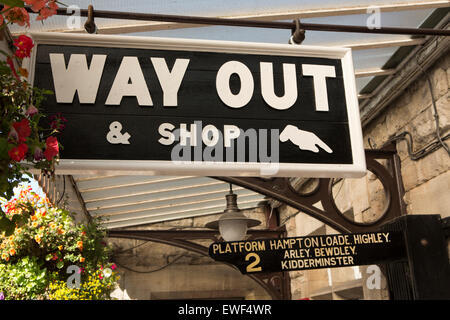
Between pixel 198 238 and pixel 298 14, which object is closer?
pixel 298 14

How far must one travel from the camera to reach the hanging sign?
43.3 inches

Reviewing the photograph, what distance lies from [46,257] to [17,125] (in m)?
2.67

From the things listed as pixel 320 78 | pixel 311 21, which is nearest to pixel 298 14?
pixel 311 21

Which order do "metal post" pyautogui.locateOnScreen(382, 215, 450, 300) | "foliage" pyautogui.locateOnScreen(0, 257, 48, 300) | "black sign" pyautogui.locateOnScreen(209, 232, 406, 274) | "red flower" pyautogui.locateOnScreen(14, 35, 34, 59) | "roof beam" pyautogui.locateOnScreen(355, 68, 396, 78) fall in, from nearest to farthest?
1. "red flower" pyautogui.locateOnScreen(14, 35, 34, 59)
2. "black sign" pyautogui.locateOnScreen(209, 232, 406, 274)
3. "metal post" pyautogui.locateOnScreen(382, 215, 450, 300)
4. "foliage" pyautogui.locateOnScreen(0, 257, 48, 300)
5. "roof beam" pyautogui.locateOnScreen(355, 68, 396, 78)

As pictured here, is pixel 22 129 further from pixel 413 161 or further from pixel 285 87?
pixel 413 161

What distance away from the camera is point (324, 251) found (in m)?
2.15

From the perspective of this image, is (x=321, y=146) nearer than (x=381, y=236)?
Yes

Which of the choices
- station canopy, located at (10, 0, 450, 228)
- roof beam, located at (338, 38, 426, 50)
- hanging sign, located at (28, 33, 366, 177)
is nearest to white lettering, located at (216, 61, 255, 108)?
hanging sign, located at (28, 33, 366, 177)

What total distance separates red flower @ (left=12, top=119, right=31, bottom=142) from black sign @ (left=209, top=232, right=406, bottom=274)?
52.1 inches

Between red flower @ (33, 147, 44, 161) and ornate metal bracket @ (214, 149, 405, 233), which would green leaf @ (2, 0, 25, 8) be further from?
ornate metal bracket @ (214, 149, 405, 233)

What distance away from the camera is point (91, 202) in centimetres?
636
